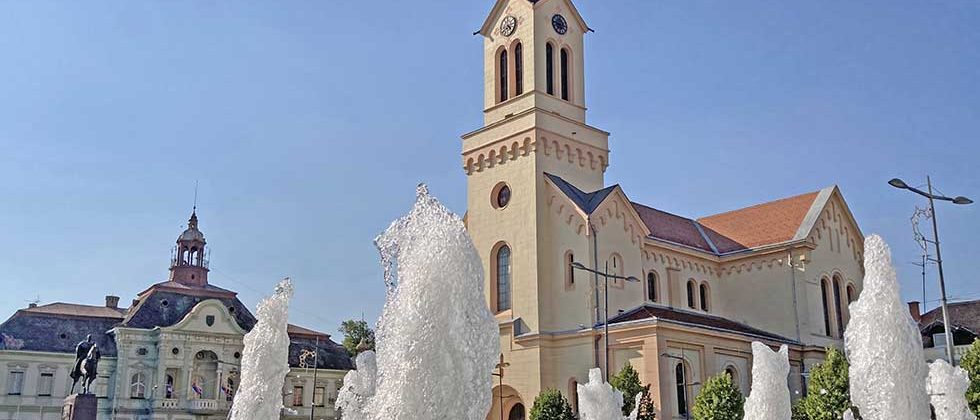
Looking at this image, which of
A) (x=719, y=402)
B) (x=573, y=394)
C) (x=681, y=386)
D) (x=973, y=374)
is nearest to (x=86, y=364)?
(x=573, y=394)

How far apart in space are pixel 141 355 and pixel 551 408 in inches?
1264

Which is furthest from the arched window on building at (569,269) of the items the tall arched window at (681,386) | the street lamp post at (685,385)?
the tall arched window at (681,386)

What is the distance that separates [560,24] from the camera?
44312 millimetres

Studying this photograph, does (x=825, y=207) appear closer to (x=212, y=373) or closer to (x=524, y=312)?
(x=524, y=312)

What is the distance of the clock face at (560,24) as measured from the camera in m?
44.0

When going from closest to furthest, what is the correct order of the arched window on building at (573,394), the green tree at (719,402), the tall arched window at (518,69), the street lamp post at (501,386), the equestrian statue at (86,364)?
the equestrian statue at (86,364) → the green tree at (719,402) → the arched window on building at (573,394) → the street lamp post at (501,386) → the tall arched window at (518,69)

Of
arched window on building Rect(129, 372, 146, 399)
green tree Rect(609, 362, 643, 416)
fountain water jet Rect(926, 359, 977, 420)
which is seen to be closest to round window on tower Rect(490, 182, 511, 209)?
green tree Rect(609, 362, 643, 416)

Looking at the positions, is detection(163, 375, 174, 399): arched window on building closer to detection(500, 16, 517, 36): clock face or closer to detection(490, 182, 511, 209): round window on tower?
detection(490, 182, 511, 209): round window on tower

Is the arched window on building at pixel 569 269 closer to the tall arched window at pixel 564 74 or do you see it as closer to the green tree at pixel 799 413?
the tall arched window at pixel 564 74

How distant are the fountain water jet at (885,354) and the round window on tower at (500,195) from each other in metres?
24.8

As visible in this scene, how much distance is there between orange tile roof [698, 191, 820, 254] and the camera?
150 ft

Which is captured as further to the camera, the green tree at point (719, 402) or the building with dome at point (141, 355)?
the building with dome at point (141, 355)

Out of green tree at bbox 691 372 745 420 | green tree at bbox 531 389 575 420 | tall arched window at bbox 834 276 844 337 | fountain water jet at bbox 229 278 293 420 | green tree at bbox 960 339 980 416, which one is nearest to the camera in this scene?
fountain water jet at bbox 229 278 293 420

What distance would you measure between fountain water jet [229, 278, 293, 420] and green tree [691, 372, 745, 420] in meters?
15.7
